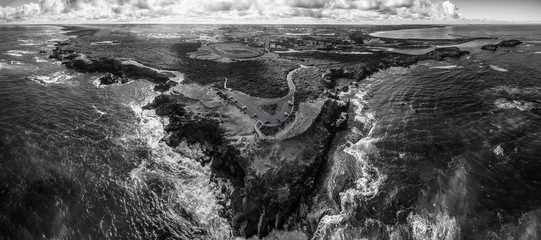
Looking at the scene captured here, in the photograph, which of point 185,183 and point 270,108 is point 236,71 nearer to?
point 270,108

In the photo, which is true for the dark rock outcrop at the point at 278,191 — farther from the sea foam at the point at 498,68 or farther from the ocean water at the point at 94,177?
the sea foam at the point at 498,68

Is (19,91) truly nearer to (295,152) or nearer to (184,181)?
(184,181)

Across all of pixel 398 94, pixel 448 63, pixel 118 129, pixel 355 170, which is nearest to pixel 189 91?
pixel 118 129

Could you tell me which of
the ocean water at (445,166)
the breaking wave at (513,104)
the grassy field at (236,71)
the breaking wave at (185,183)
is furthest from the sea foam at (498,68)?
the breaking wave at (185,183)

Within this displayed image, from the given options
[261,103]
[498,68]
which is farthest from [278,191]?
[498,68]

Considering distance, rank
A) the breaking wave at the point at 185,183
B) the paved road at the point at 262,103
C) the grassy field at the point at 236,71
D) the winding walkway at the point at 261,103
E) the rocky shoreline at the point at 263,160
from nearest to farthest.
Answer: the rocky shoreline at the point at 263,160 < the breaking wave at the point at 185,183 < the winding walkway at the point at 261,103 < the paved road at the point at 262,103 < the grassy field at the point at 236,71

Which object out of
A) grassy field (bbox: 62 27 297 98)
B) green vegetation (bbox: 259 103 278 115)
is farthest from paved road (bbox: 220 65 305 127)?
grassy field (bbox: 62 27 297 98)
